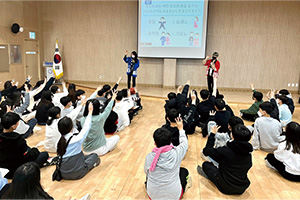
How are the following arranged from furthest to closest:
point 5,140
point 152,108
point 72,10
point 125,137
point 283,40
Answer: point 72,10 < point 283,40 < point 152,108 < point 125,137 < point 5,140

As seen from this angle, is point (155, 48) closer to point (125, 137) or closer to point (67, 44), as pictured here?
point (67, 44)

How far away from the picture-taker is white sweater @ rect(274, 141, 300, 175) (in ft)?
8.71

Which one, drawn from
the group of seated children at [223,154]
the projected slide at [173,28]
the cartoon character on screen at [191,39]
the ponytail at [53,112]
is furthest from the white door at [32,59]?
the group of seated children at [223,154]

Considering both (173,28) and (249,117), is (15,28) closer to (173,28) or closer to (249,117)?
(173,28)

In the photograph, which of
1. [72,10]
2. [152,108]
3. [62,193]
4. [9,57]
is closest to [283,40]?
[152,108]

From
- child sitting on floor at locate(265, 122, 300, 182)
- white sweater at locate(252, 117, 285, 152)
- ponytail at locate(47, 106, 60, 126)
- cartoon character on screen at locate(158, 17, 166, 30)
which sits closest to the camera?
child sitting on floor at locate(265, 122, 300, 182)

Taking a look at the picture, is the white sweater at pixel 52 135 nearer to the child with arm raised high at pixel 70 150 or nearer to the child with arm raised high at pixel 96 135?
the child with arm raised high at pixel 96 135

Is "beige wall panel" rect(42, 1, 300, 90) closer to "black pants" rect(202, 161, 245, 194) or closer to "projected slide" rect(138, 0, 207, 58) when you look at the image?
"projected slide" rect(138, 0, 207, 58)

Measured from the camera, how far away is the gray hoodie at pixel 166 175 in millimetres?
2029

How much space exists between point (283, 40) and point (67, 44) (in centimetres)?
812

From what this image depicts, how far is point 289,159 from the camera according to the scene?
271 cm

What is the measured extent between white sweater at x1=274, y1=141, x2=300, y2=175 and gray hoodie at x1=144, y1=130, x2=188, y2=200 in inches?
53.0

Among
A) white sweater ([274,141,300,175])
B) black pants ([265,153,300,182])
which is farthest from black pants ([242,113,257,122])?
white sweater ([274,141,300,175])

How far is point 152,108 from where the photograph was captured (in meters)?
6.25
